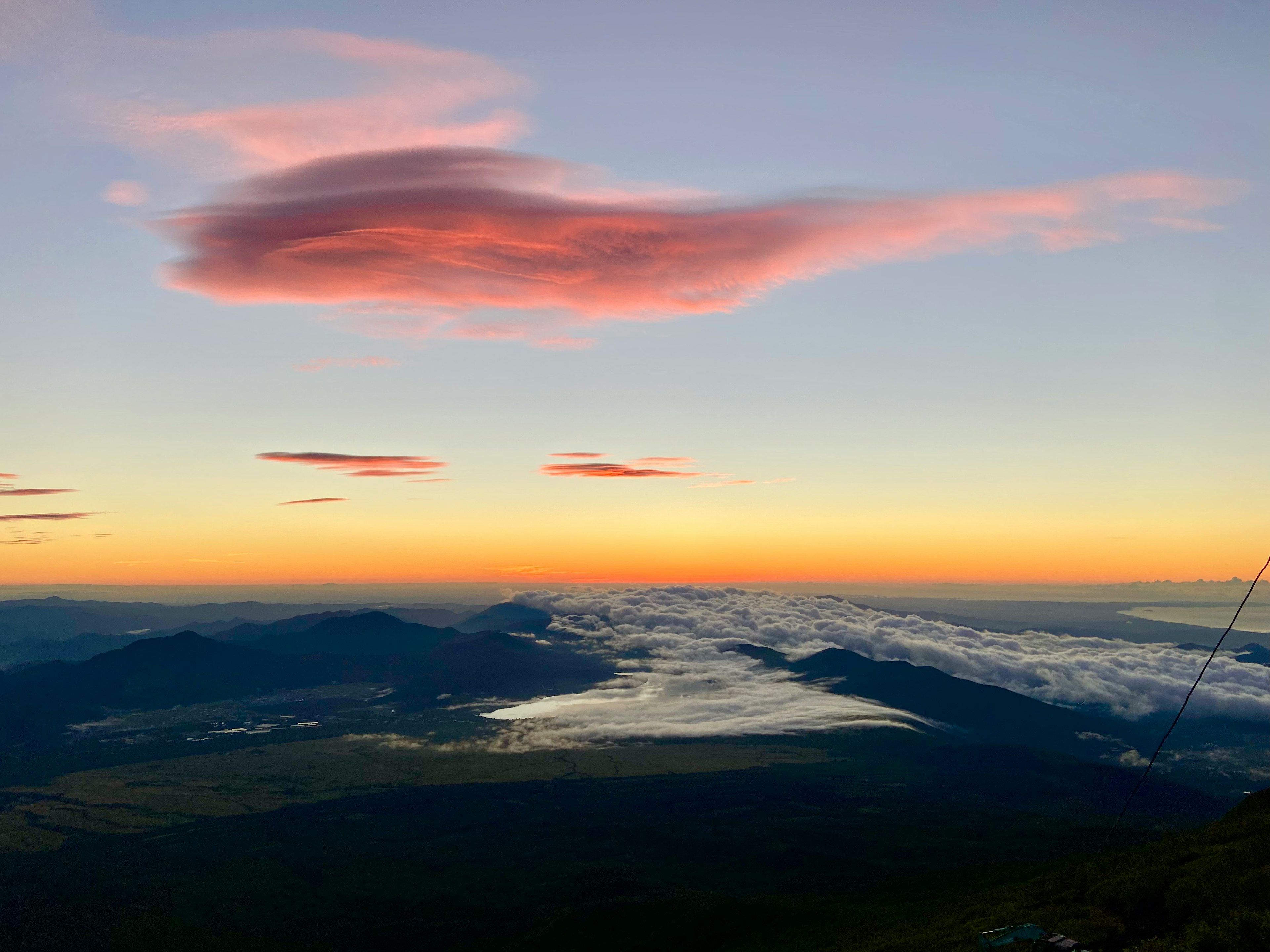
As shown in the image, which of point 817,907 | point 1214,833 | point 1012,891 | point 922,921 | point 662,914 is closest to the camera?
point 1214,833

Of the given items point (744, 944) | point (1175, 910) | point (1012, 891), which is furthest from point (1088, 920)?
point (744, 944)

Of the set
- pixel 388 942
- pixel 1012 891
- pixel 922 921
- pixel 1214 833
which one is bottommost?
pixel 388 942

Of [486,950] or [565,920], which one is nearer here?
[486,950]

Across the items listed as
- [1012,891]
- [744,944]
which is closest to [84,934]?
[744,944]

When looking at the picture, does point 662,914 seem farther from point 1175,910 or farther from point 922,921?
point 1175,910

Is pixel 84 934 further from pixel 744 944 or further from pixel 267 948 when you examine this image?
pixel 744 944

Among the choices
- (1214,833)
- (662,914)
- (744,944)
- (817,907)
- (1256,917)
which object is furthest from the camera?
(662,914)

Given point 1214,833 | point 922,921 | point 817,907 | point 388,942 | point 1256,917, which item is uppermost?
point 1256,917

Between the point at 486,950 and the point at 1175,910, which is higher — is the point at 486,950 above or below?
below

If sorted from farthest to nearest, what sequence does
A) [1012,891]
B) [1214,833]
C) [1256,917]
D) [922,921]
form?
1. [922,921]
2. [1012,891]
3. [1214,833]
4. [1256,917]
